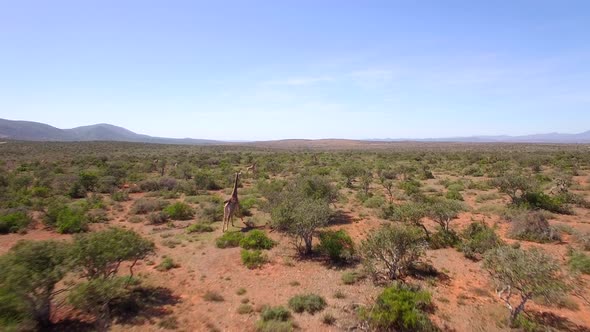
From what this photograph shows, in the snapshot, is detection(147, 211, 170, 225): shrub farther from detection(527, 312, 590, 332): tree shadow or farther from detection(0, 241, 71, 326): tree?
detection(527, 312, 590, 332): tree shadow

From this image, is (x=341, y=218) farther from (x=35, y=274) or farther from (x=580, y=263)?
(x=35, y=274)

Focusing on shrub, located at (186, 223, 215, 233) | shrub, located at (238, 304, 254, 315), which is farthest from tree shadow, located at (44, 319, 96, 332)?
shrub, located at (186, 223, 215, 233)

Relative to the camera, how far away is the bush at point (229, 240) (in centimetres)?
1472

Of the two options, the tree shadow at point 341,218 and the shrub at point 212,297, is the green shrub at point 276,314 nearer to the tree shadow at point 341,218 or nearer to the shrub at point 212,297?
the shrub at point 212,297

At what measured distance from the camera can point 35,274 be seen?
784 cm

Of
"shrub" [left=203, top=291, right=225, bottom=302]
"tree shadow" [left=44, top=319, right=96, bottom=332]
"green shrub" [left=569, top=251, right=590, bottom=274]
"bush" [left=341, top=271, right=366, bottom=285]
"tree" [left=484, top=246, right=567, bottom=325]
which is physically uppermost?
"tree" [left=484, top=246, right=567, bottom=325]

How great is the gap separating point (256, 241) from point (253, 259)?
1.97 meters

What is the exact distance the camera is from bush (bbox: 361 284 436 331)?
8.00 m

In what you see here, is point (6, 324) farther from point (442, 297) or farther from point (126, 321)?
point (442, 297)

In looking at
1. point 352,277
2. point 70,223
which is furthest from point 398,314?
→ point 70,223

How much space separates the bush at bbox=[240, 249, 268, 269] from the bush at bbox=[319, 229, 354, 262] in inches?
102

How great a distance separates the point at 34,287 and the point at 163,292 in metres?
3.57

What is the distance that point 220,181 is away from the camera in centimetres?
3284

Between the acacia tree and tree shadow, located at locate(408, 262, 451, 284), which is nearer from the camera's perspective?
the acacia tree
